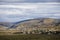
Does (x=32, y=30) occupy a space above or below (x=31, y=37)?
above

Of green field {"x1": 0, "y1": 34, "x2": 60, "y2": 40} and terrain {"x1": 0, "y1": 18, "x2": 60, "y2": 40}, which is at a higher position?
terrain {"x1": 0, "y1": 18, "x2": 60, "y2": 40}

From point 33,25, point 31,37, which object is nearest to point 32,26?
point 33,25

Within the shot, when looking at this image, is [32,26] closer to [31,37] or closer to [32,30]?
[32,30]

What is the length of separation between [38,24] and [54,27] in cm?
26

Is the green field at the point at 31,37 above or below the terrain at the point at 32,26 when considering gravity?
below

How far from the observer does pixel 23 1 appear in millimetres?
1996

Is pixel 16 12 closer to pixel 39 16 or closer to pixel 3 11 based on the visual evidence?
pixel 3 11

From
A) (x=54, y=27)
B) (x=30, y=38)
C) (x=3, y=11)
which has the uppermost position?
(x=3, y=11)

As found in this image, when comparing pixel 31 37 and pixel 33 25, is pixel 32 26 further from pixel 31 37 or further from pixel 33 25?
pixel 31 37

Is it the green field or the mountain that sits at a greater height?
the mountain

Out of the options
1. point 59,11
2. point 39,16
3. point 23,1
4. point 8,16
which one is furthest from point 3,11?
point 59,11

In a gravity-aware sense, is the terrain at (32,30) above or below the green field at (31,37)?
above

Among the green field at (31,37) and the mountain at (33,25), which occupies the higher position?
the mountain at (33,25)

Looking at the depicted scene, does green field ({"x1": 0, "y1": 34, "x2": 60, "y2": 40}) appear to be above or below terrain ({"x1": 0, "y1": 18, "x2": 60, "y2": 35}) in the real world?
below
